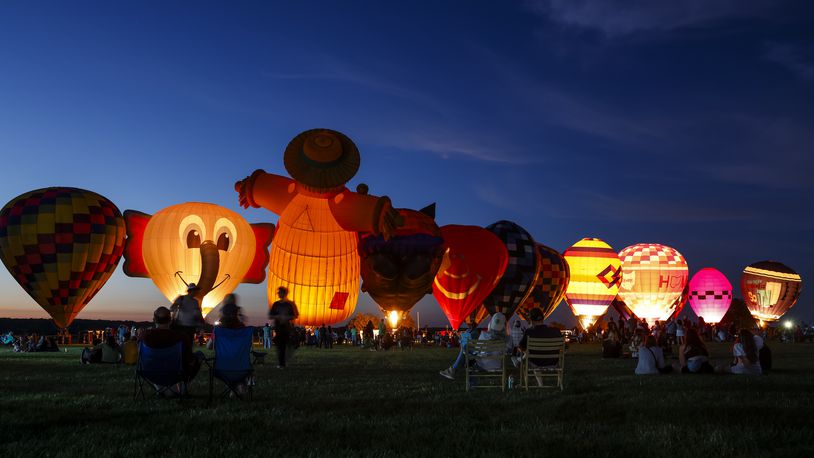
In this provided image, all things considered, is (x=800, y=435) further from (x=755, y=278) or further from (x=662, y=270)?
(x=755, y=278)

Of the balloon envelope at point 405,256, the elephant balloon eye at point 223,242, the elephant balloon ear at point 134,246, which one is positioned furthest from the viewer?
the balloon envelope at point 405,256

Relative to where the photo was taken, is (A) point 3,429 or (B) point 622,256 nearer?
(A) point 3,429

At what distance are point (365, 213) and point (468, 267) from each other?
7.04 m

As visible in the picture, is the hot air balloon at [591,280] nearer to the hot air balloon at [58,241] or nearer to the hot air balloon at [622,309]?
the hot air balloon at [622,309]

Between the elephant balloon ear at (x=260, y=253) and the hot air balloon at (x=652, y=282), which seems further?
the hot air balloon at (x=652, y=282)

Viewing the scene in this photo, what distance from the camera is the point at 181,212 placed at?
891 inches

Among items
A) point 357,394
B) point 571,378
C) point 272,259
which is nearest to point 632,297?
point 272,259

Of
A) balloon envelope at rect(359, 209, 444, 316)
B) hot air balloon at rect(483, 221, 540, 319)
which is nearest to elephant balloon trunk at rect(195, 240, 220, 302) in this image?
balloon envelope at rect(359, 209, 444, 316)

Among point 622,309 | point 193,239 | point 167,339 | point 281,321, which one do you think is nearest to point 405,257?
point 193,239

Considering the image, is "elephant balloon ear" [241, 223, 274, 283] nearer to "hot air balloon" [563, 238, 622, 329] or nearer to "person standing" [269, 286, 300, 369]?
"person standing" [269, 286, 300, 369]

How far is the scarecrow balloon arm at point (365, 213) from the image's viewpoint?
76.1ft

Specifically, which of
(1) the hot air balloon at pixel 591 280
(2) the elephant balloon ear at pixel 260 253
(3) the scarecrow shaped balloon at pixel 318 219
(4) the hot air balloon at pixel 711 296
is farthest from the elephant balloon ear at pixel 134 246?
(4) the hot air balloon at pixel 711 296

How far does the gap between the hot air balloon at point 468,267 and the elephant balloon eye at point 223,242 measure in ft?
28.7

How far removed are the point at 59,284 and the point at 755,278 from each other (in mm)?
47912
